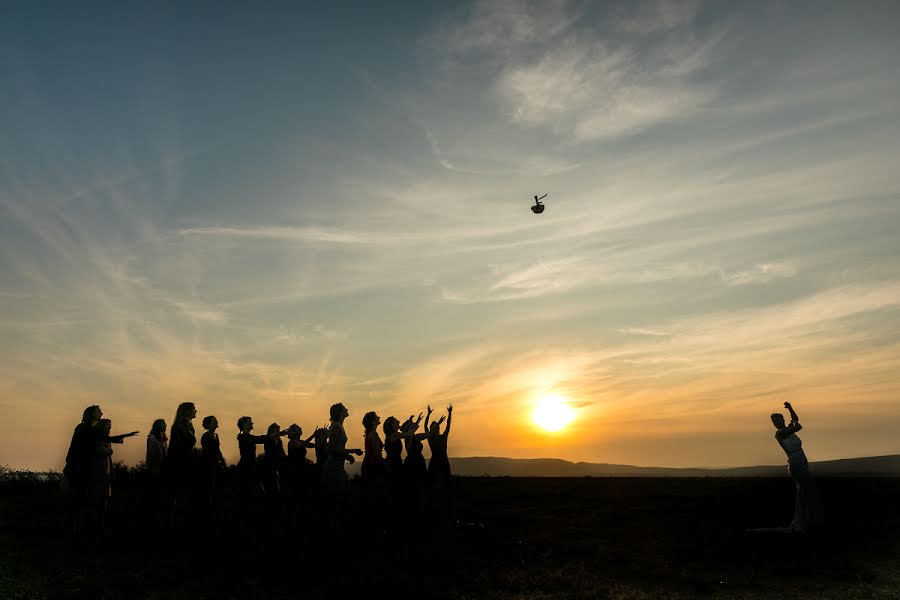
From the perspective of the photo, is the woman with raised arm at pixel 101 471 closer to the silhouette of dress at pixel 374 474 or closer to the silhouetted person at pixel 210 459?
the silhouetted person at pixel 210 459

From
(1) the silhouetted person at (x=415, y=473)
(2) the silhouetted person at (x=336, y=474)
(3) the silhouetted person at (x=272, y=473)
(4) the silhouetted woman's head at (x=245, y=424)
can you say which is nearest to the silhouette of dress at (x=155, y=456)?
(2) the silhouetted person at (x=336, y=474)

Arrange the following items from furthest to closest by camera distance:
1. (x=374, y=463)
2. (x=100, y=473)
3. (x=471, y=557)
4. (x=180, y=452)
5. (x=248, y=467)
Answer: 1. (x=248, y=467)
2. (x=374, y=463)
3. (x=100, y=473)
4. (x=180, y=452)
5. (x=471, y=557)

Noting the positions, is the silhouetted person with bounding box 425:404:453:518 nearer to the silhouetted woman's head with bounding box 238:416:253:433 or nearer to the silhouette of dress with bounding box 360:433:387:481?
the silhouette of dress with bounding box 360:433:387:481

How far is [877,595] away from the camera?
11352 millimetres

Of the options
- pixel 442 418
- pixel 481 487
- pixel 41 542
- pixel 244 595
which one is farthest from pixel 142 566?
pixel 481 487

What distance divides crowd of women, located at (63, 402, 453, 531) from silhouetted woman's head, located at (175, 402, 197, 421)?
0.02 m

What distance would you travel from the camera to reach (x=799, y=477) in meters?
16.0

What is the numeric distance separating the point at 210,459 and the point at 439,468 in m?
6.27

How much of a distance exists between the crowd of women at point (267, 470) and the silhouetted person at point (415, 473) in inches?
1.0

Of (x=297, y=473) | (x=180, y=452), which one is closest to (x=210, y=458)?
(x=180, y=452)

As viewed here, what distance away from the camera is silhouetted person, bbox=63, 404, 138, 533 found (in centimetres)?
1423

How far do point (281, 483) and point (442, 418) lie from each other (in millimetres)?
6524

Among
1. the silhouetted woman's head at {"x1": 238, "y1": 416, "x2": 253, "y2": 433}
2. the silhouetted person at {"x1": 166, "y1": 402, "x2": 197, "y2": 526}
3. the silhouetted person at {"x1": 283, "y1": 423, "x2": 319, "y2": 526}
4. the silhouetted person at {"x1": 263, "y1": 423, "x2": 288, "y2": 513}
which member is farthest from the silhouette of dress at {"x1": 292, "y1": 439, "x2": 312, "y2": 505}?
the silhouetted person at {"x1": 166, "y1": 402, "x2": 197, "y2": 526}

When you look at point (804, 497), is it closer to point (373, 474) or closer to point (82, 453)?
point (373, 474)
